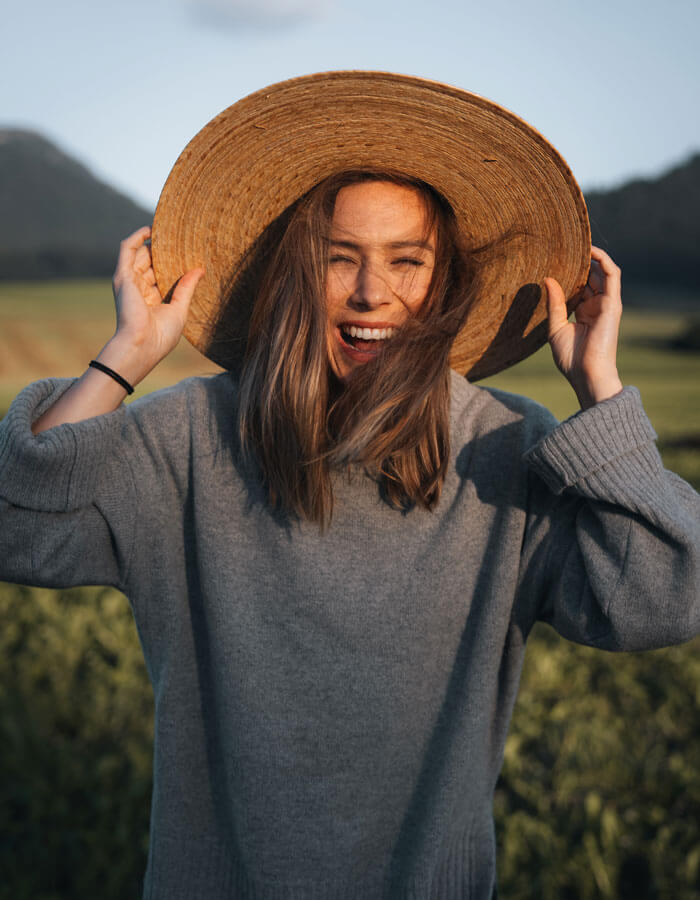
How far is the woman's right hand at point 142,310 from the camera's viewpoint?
160cm

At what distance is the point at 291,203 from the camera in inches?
70.3

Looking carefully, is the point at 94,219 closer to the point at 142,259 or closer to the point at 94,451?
the point at 142,259

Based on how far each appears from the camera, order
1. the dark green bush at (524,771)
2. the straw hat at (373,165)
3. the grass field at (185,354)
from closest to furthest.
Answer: the straw hat at (373,165) → the dark green bush at (524,771) → the grass field at (185,354)

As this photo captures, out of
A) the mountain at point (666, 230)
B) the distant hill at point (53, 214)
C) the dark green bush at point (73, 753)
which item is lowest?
the dark green bush at point (73, 753)

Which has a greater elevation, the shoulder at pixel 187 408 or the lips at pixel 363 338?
the lips at pixel 363 338

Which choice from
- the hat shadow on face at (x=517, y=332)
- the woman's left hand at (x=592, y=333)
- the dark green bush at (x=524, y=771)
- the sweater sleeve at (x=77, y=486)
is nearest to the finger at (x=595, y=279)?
the woman's left hand at (x=592, y=333)

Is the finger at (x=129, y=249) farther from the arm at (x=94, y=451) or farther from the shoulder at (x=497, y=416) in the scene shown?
the shoulder at (x=497, y=416)


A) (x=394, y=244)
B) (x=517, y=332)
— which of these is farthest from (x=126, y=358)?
(x=517, y=332)

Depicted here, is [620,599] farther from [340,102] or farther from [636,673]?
[636,673]

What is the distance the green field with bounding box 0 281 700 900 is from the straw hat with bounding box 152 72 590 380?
938 millimetres

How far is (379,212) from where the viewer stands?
164 cm

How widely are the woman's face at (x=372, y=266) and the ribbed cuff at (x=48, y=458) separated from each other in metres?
0.58

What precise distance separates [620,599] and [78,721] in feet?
10.5

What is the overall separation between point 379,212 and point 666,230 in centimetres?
1508
